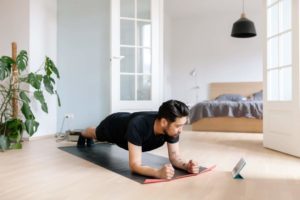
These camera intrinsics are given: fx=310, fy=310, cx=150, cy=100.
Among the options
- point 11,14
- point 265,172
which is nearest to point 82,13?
point 11,14

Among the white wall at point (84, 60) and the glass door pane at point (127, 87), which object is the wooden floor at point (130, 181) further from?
the white wall at point (84, 60)

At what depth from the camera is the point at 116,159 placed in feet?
8.73

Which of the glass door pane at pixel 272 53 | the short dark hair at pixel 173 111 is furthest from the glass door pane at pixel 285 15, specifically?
the short dark hair at pixel 173 111

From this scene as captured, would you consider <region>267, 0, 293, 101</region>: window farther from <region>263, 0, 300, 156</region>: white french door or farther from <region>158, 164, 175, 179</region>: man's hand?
<region>158, 164, 175, 179</region>: man's hand

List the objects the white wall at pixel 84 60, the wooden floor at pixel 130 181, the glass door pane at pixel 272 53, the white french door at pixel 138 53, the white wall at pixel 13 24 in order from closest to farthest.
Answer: the wooden floor at pixel 130 181 < the glass door pane at pixel 272 53 < the white wall at pixel 13 24 < the white french door at pixel 138 53 < the white wall at pixel 84 60

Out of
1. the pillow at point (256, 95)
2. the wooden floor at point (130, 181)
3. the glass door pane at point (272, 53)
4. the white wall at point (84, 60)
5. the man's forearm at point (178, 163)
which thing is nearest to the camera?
the wooden floor at point (130, 181)

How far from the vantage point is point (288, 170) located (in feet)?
7.55

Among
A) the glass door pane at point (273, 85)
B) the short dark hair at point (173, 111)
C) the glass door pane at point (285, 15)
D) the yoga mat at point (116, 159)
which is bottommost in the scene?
the yoga mat at point (116, 159)

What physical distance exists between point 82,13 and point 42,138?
1.88 m

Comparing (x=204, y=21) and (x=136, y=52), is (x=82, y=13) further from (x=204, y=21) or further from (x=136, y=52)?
(x=204, y=21)

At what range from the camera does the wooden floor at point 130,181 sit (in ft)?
5.36

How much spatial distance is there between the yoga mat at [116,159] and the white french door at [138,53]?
3.35 feet

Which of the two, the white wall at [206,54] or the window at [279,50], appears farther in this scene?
the white wall at [206,54]

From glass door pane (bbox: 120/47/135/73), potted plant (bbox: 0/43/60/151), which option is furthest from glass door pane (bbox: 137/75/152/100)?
potted plant (bbox: 0/43/60/151)
